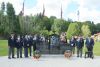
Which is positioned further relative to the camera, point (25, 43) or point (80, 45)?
point (80, 45)

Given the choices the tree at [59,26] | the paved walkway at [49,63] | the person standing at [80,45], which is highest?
the tree at [59,26]

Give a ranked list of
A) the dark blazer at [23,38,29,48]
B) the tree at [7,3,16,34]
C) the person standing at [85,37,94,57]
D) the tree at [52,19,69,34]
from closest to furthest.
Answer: the person standing at [85,37,94,57] → the dark blazer at [23,38,29,48] → the tree at [7,3,16,34] → the tree at [52,19,69,34]

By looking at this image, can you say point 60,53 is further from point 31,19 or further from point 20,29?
point 31,19

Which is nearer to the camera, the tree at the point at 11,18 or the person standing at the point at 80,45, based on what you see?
the person standing at the point at 80,45

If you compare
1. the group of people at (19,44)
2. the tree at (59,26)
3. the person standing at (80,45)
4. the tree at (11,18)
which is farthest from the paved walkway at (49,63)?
the tree at (59,26)

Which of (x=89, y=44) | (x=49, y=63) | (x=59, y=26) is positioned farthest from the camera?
(x=59, y=26)

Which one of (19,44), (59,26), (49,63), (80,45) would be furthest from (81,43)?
(59,26)

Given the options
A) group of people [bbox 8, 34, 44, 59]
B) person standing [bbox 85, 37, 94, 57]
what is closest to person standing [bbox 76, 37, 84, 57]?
person standing [bbox 85, 37, 94, 57]

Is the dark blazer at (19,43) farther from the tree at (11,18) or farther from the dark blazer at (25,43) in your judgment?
the tree at (11,18)

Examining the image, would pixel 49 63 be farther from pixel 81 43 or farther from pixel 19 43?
pixel 81 43

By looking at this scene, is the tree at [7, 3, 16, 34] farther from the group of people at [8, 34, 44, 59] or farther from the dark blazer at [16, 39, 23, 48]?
the dark blazer at [16, 39, 23, 48]

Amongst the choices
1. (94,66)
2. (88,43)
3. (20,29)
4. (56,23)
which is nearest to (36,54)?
(88,43)

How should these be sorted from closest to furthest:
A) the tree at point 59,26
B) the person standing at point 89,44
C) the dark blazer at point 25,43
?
1. the person standing at point 89,44
2. the dark blazer at point 25,43
3. the tree at point 59,26

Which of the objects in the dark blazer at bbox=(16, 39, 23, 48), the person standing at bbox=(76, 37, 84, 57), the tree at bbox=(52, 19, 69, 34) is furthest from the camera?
the tree at bbox=(52, 19, 69, 34)
